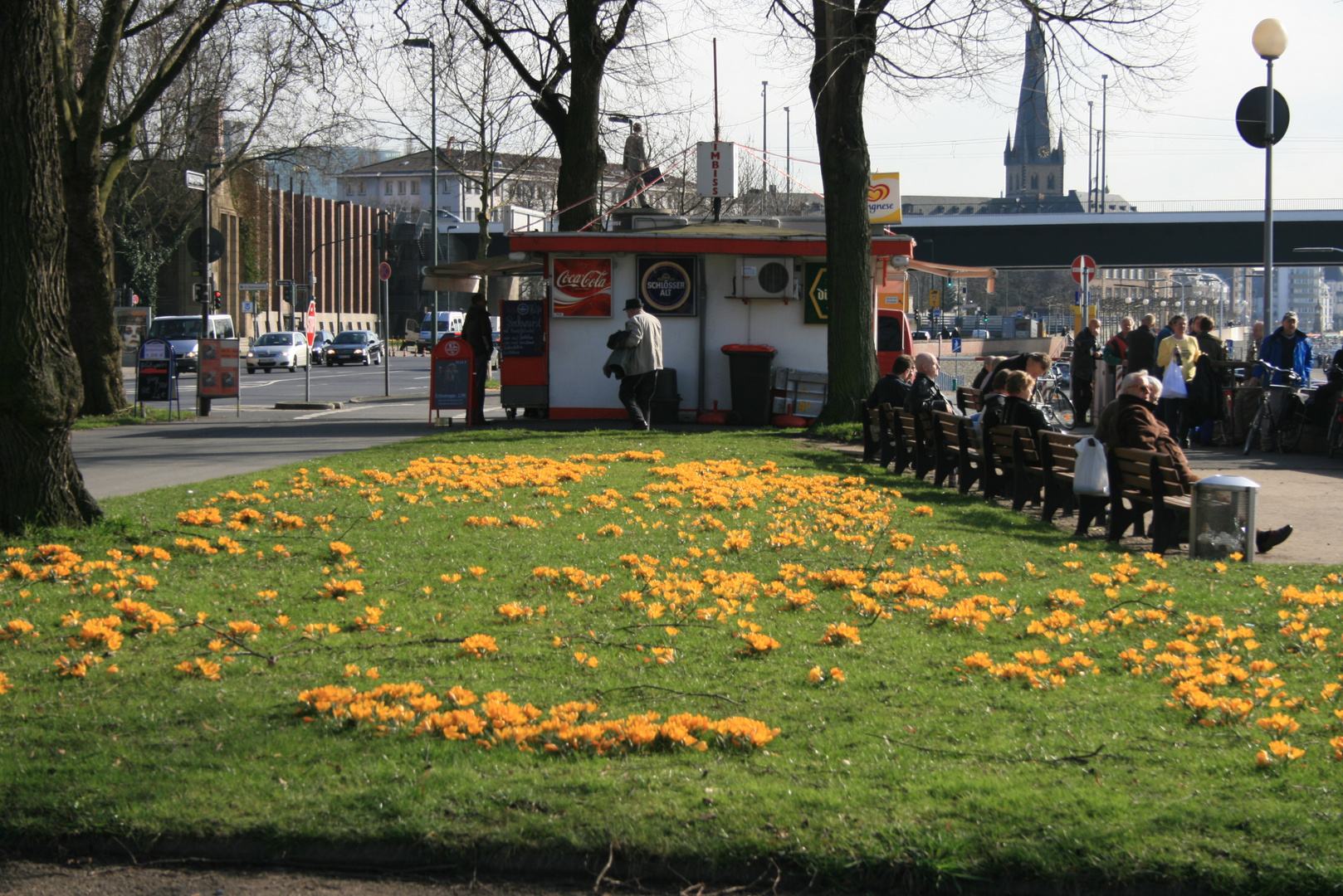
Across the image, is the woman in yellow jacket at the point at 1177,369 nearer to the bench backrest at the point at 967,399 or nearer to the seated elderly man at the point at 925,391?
the bench backrest at the point at 967,399

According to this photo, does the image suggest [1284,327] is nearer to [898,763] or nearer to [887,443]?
[887,443]

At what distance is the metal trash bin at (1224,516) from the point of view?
845 cm

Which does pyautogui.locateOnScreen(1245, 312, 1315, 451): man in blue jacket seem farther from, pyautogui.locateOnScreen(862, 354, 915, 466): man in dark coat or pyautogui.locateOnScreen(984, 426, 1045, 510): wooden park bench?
pyautogui.locateOnScreen(984, 426, 1045, 510): wooden park bench

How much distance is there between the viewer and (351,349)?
194 feet

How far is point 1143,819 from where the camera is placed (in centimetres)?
385

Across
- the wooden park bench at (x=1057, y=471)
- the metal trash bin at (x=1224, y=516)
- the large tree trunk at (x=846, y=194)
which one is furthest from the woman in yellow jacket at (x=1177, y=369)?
the metal trash bin at (x=1224, y=516)

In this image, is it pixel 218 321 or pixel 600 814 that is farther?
pixel 218 321

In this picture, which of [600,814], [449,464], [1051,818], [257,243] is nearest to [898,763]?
[1051,818]

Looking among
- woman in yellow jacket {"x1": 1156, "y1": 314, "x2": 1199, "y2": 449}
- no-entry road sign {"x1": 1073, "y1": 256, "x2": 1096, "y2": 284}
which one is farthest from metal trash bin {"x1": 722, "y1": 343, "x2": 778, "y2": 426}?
no-entry road sign {"x1": 1073, "y1": 256, "x2": 1096, "y2": 284}

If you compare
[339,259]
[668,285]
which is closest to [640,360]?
[668,285]

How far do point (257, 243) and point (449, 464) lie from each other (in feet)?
251

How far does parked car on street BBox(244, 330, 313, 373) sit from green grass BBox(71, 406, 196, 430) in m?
28.9

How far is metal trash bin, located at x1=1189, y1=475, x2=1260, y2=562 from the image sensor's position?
845 centimetres

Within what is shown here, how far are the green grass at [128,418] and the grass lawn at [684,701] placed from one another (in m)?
12.5
